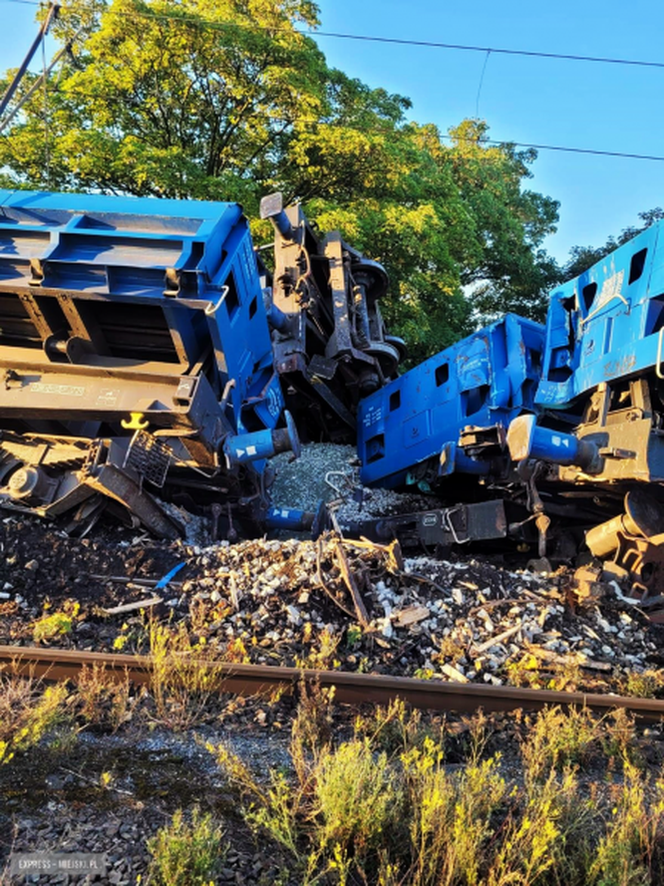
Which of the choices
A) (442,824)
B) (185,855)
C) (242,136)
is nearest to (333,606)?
(442,824)

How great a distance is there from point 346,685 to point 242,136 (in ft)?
52.0

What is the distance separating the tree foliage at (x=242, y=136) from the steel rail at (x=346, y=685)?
38.1 feet

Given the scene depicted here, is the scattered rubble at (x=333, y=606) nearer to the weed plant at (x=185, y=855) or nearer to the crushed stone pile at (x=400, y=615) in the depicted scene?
the crushed stone pile at (x=400, y=615)

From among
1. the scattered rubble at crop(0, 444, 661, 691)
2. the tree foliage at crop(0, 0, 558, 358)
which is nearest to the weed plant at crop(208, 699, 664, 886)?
the scattered rubble at crop(0, 444, 661, 691)

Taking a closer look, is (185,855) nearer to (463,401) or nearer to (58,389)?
(58,389)

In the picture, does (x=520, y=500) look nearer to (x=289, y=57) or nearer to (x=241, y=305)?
(x=241, y=305)

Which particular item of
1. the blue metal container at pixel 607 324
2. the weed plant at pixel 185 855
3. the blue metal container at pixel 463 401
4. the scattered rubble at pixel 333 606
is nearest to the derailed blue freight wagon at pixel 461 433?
the blue metal container at pixel 463 401

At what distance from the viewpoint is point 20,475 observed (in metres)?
5.83

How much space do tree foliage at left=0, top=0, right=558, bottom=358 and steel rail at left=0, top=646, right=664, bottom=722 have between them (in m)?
11.6

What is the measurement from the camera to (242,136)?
53.8ft

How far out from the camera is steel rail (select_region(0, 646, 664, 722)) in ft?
12.7

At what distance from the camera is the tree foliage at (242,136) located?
14711 millimetres

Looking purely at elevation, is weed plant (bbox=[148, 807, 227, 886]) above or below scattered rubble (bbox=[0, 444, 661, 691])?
below

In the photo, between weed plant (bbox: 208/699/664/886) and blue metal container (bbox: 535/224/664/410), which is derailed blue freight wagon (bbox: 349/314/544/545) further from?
weed plant (bbox: 208/699/664/886)
